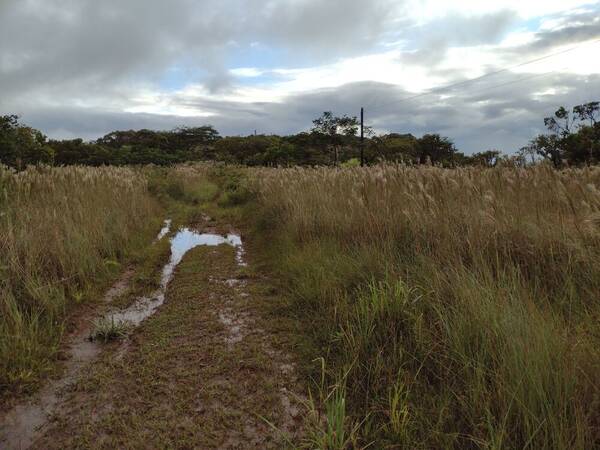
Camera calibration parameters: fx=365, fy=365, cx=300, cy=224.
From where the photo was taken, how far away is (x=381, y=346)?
2699mm

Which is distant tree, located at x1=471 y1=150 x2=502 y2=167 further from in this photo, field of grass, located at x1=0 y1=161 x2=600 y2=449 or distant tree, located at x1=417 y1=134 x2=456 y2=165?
distant tree, located at x1=417 y1=134 x2=456 y2=165

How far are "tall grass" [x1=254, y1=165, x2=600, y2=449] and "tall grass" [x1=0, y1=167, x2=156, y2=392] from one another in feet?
7.71

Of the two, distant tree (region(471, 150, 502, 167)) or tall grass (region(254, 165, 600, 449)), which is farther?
distant tree (region(471, 150, 502, 167))

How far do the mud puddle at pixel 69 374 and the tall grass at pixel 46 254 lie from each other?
169mm

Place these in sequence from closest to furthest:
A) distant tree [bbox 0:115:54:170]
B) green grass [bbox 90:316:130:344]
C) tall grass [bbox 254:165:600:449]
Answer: tall grass [bbox 254:165:600:449], green grass [bbox 90:316:130:344], distant tree [bbox 0:115:54:170]

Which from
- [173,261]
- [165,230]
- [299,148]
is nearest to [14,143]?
[165,230]

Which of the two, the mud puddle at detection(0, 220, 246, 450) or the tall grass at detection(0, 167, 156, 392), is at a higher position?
the tall grass at detection(0, 167, 156, 392)

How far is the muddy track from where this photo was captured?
2.21 metres

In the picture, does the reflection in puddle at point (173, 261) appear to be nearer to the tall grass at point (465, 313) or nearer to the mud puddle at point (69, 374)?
the mud puddle at point (69, 374)

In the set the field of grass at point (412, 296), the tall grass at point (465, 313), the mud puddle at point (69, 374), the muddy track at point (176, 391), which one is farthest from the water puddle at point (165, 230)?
the muddy track at point (176, 391)

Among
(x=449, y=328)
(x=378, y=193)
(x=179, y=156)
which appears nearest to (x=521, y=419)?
(x=449, y=328)

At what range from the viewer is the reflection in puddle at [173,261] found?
4.14 meters

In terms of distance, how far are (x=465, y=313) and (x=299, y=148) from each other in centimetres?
4649

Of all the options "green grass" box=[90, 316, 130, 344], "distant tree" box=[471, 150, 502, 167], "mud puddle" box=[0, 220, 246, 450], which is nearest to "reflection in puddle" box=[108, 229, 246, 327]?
"mud puddle" box=[0, 220, 246, 450]
